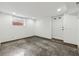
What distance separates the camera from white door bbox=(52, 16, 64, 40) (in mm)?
4715

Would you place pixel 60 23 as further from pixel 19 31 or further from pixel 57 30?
pixel 19 31

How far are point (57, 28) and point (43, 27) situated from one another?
1.31 meters

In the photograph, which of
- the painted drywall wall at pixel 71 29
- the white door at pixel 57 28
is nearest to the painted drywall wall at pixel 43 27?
the white door at pixel 57 28

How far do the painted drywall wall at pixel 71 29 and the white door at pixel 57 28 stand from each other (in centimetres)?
95

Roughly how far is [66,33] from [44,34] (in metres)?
Answer: 2.14

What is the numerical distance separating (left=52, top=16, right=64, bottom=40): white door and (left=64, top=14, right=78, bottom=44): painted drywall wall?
953 millimetres

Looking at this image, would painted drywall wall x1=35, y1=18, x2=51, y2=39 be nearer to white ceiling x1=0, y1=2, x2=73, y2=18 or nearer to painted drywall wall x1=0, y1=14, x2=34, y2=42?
painted drywall wall x1=0, y1=14, x2=34, y2=42

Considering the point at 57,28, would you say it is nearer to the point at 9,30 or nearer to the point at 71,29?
the point at 71,29

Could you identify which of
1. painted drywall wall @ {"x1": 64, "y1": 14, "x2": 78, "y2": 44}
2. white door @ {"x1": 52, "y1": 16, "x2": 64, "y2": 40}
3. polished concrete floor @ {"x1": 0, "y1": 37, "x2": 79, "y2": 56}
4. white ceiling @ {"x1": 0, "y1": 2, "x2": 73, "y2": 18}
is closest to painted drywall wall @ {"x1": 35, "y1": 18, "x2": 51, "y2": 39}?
white door @ {"x1": 52, "y1": 16, "x2": 64, "y2": 40}

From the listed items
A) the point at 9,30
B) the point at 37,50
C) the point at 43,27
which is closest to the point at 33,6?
the point at 37,50

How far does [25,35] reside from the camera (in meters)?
5.40

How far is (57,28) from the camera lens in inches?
196

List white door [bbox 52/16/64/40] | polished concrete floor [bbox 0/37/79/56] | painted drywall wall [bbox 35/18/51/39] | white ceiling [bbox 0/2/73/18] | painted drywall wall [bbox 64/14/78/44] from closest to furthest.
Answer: white ceiling [bbox 0/2/73/18] → polished concrete floor [bbox 0/37/79/56] → painted drywall wall [bbox 64/14/78/44] → white door [bbox 52/16/64/40] → painted drywall wall [bbox 35/18/51/39]

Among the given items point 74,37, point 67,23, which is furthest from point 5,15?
point 74,37
